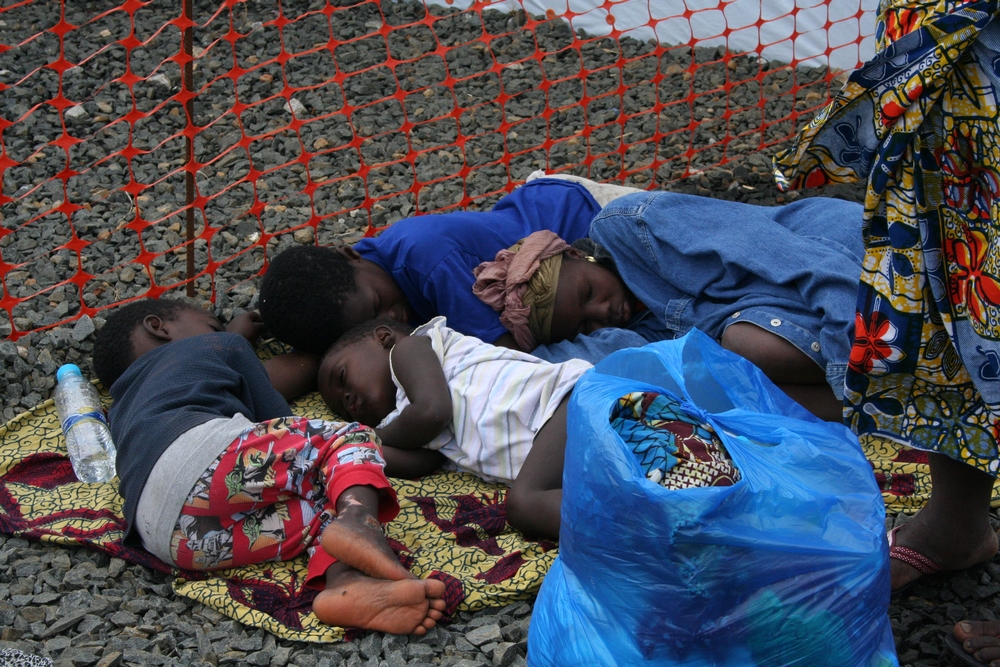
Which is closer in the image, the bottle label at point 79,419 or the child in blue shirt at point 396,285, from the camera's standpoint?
the bottle label at point 79,419

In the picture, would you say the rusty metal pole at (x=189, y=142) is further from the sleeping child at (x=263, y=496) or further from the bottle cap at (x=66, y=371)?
the sleeping child at (x=263, y=496)

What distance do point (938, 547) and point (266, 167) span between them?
3.03 metres

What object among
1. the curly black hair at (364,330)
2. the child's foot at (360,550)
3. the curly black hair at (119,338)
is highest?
the curly black hair at (119,338)

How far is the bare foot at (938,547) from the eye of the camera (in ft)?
6.79

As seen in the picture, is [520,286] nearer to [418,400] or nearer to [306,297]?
[418,400]

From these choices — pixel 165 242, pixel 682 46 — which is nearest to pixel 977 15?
pixel 165 242

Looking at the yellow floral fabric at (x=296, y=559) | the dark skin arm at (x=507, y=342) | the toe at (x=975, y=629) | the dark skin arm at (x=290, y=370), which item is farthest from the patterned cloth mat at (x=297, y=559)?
the toe at (x=975, y=629)

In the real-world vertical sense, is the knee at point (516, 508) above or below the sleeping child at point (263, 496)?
below

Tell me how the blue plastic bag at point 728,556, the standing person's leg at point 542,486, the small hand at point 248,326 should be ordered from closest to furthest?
the blue plastic bag at point 728,556 < the standing person's leg at point 542,486 < the small hand at point 248,326

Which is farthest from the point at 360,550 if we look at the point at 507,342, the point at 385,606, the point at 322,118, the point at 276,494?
the point at 322,118

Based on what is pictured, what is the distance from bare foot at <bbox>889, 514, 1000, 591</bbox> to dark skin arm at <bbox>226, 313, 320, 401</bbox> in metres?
1.76

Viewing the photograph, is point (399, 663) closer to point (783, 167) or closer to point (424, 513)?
point (424, 513)

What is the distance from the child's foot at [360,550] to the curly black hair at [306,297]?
99cm

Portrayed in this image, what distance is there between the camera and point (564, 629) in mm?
1637
